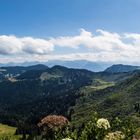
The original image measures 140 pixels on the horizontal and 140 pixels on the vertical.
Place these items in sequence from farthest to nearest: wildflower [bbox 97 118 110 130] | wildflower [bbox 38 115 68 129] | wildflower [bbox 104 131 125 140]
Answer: wildflower [bbox 38 115 68 129]
wildflower [bbox 97 118 110 130]
wildflower [bbox 104 131 125 140]

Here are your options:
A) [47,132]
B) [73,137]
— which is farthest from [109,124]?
[47,132]

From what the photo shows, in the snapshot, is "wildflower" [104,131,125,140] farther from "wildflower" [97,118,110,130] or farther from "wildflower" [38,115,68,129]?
"wildflower" [38,115,68,129]


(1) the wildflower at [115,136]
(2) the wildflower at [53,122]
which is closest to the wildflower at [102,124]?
(1) the wildflower at [115,136]

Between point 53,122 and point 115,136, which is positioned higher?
point 115,136

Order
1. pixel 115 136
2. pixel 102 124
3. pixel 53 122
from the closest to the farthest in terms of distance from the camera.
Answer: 1. pixel 102 124
2. pixel 115 136
3. pixel 53 122

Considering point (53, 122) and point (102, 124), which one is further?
point (53, 122)

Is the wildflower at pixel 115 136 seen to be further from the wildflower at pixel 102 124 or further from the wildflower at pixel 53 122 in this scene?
the wildflower at pixel 53 122

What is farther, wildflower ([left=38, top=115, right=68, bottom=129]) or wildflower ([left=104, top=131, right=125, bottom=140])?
wildflower ([left=38, top=115, right=68, bottom=129])

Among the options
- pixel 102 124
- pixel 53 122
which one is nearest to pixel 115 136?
pixel 102 124

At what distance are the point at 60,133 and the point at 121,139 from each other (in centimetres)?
279

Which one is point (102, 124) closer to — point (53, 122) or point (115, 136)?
point (115, 136)

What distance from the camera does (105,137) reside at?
1399 cm

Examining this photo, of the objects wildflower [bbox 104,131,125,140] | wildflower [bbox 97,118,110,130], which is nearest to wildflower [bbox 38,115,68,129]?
wildflower [bbox 104,131,125,140]

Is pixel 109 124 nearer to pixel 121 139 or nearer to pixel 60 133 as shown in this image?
pixel 121 139
